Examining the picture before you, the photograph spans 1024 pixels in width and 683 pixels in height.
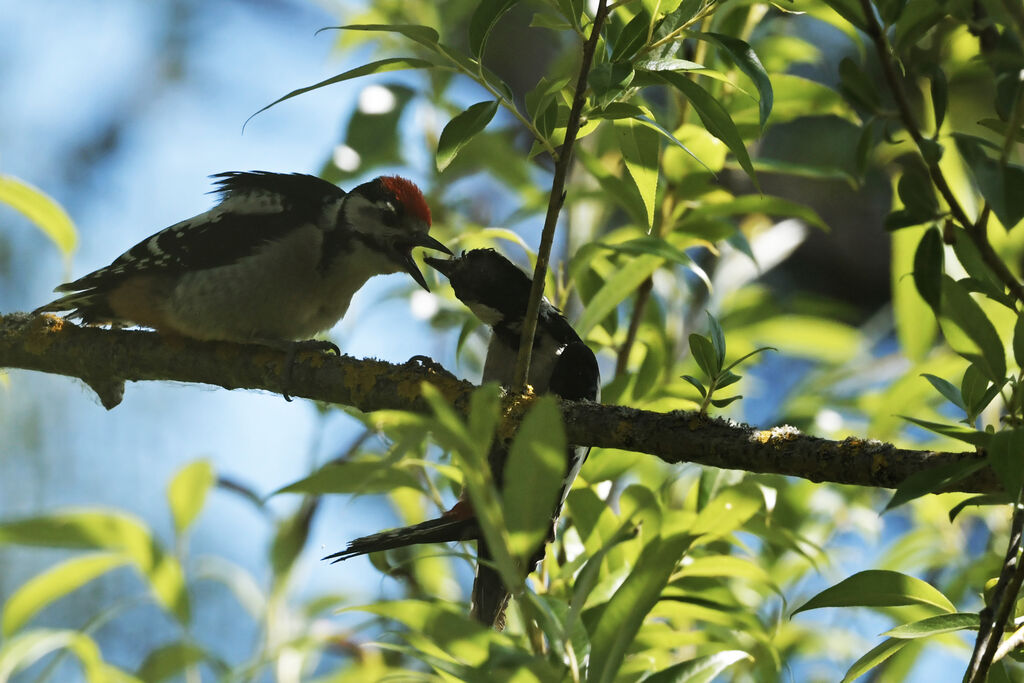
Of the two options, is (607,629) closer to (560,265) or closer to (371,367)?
(371,367)

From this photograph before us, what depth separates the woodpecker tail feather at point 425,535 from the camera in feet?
4.72

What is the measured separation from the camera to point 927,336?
2.09 m

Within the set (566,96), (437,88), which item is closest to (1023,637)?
(566,96)

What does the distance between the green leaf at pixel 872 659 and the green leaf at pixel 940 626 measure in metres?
0.05

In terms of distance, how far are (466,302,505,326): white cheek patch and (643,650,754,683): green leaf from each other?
94 cm

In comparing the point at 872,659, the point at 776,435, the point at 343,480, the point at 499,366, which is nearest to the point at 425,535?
the point at 343,480

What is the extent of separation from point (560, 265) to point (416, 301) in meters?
0.74

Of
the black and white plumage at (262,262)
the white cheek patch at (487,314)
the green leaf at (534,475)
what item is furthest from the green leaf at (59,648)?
the green leaf at (534,475)

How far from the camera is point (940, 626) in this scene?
1.10m

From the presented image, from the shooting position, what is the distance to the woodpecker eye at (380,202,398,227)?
251cm

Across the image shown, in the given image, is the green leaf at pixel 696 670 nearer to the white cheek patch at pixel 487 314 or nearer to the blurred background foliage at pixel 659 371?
the blurred background foliage at pixel 659 371

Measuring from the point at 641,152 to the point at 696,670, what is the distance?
726 mm

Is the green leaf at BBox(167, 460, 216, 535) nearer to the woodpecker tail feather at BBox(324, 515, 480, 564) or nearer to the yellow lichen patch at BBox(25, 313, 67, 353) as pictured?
the yellow lichen patch at BBox(25, 313, 67, 353)

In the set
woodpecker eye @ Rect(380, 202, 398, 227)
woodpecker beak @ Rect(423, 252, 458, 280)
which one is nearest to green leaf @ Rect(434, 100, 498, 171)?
woodpecker beak @ Rect(423, 252, 458, 280)
